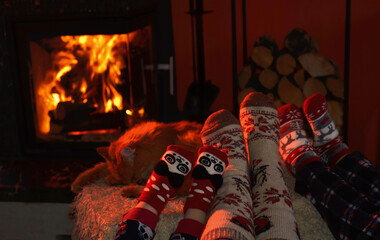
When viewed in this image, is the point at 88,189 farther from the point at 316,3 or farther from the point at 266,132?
the point at 316,3

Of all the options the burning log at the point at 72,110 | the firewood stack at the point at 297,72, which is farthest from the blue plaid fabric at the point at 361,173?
the burning log at the point at 72,110

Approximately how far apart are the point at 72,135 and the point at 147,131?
70 cm

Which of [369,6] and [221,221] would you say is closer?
[221,221]

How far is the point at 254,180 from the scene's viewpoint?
1.06 meters

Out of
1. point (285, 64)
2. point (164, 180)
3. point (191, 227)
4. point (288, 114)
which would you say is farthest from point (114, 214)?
point (285, 64)

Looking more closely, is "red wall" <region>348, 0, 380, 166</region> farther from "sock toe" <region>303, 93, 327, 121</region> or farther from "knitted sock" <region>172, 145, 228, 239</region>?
"knitted sock" <region>172, 145, 228, 239</region>

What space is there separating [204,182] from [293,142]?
1.62 feet

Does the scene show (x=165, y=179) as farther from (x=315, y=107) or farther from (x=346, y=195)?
(x=315, y=107)

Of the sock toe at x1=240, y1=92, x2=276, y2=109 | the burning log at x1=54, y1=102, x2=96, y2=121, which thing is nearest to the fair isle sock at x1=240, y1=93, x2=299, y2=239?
the sock toe at x1=240, y1=92, x2=276, y2=109

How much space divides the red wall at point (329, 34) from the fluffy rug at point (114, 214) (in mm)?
925

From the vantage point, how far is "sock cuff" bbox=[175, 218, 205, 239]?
0.86m

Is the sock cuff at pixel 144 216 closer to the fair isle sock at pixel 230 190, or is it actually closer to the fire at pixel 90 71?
the fair isle sock at pixel 230 190

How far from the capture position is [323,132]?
1.33 m

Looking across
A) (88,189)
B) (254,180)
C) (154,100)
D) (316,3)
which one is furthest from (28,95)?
(316,3)
